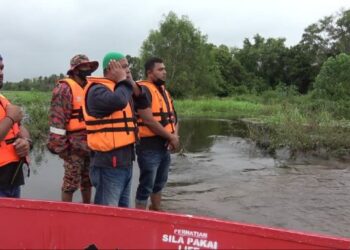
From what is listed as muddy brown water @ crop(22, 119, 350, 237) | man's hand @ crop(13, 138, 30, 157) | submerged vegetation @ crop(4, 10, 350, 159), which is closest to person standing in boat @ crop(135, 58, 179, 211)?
muddy brown water @ crop(22, 119, 350, 237)

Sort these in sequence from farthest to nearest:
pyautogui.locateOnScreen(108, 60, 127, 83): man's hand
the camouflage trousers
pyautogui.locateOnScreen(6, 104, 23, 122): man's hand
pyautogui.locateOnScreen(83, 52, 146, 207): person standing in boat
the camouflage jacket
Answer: the camouflage trousers → the camouflage jacket → pyautogui.locateOnScreen(108, 60, 127, 83): man's hand → pyautogui.locateOnScreen(83, 52, 146, 207): person standing in boat → pyautogui.locateOnScreen(6, 104, 23, 122): man's hand

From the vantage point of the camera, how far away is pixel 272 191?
25.0 feet

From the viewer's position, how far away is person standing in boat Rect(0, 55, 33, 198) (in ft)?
12.1

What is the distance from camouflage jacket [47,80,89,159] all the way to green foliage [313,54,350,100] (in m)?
22.0

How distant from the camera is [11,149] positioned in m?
3.79

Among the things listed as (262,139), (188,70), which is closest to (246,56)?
(188,70)

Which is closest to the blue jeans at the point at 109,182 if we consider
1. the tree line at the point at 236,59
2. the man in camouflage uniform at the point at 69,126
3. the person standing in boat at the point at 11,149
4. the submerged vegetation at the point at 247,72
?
the person standing in boat at the point at 11,149

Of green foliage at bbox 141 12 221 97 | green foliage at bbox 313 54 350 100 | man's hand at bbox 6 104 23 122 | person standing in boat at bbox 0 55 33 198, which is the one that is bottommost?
person standing in boat at bbox 0 55 33 198

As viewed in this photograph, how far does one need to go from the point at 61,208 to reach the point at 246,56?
62.9m

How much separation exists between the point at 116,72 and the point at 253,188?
429 cm

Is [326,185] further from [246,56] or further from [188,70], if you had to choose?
[246,56]

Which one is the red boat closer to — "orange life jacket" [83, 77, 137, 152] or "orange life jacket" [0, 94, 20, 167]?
"orange life jacket" [0, 94, 20, 167]

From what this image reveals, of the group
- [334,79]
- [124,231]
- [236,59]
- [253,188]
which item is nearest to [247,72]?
[236,59]

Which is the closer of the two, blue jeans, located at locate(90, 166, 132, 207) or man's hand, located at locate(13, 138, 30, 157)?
man's hand, located at locate(13, 138, 30, 157)
